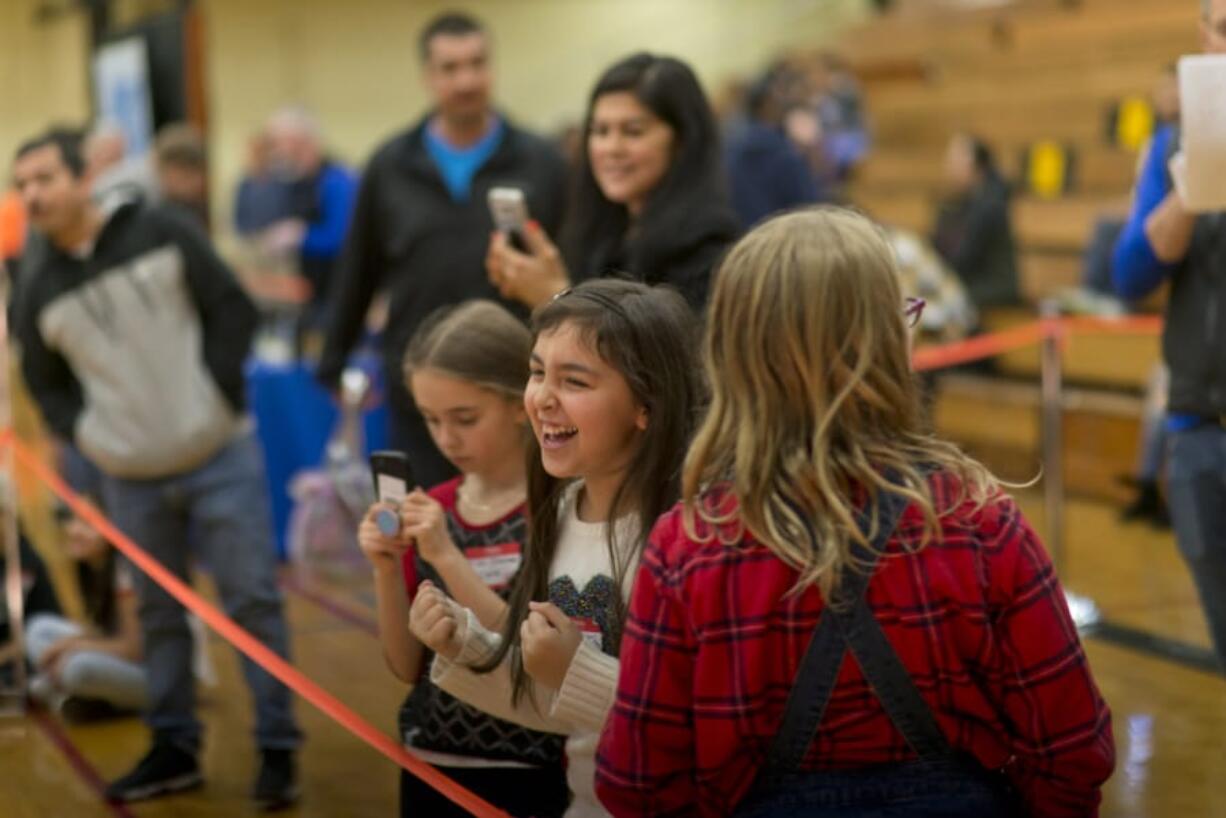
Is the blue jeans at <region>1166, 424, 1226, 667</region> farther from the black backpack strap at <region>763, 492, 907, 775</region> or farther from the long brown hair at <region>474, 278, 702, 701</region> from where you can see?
the black backpack strap at <region>763, 492, 907, 775</region>

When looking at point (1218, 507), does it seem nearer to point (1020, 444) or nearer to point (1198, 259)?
point (1198, 259)

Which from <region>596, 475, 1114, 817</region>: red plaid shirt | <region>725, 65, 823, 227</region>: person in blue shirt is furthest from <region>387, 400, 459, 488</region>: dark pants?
<region>725, 65, 823, 227</region>: person in blue shirt

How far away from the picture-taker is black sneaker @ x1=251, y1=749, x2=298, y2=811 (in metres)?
4.05

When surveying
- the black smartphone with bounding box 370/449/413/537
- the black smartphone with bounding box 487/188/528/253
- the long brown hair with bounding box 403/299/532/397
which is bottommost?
the black smartphone with bounding box 370/449/413/537

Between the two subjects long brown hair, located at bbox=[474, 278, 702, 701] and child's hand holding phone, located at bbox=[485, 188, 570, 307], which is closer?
long brown hair, located at bbox=[474, 278, 702, 701]

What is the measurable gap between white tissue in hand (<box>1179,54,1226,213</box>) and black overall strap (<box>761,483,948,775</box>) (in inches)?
56.6

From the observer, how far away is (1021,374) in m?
9.74

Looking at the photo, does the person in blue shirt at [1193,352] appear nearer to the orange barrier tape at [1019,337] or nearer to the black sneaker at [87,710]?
the orange barrier tape at [1019,337]

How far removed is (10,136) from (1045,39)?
34.8ft

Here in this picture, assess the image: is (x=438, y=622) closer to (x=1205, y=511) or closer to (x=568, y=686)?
(x=568, y=686)

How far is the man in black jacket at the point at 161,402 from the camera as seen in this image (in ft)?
13.6

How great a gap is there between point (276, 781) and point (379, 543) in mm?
1752

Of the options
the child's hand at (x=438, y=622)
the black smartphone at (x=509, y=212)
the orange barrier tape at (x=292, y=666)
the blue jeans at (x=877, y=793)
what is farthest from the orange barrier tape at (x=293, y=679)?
the black smartphone at (x=509, y=212)

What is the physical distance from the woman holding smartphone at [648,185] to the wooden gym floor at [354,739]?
999 millimetres
